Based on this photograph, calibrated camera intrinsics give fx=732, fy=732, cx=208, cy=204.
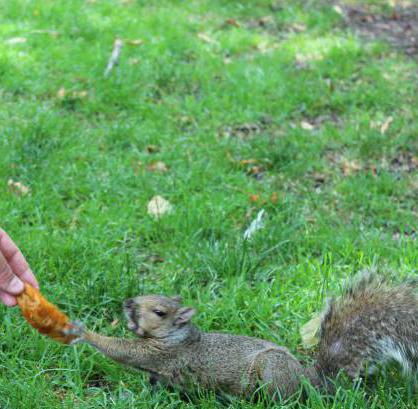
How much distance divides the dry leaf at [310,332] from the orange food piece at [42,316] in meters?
0.87

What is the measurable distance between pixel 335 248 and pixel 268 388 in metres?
1.17

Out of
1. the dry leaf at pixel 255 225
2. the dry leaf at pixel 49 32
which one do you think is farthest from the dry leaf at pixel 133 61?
the dry leaf at pixel 255 225

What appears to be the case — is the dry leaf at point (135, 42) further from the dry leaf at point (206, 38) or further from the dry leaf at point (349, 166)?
the dry leaf at point (349, 166)

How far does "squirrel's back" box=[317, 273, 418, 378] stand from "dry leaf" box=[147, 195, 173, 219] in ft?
4.30

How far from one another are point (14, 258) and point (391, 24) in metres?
4.84

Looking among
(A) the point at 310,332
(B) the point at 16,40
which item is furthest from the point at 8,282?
(B) the point at 16,40

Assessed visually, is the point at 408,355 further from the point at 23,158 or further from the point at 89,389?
the point at 23,158

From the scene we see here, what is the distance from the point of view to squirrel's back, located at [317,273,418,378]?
2.33 meters

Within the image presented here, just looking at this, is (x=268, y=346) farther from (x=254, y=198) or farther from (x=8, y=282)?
(x=254, y=198)

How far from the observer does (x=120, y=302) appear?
293 cm

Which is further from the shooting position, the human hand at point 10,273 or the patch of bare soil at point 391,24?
the patch of bare soil at point 391,24

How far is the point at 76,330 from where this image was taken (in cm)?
253

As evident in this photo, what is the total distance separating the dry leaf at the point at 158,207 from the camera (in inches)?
142

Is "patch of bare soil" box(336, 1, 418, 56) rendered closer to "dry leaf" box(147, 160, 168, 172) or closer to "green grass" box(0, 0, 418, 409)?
"green grass" box(0, 0, 418, 409)
